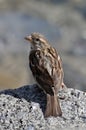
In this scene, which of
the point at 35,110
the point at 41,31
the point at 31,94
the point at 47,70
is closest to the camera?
the point at 35,110

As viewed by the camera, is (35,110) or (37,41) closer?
(35,110)

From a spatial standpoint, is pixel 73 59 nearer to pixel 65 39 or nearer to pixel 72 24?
pixel 65 39

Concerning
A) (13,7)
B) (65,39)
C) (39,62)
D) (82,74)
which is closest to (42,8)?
(13,7)

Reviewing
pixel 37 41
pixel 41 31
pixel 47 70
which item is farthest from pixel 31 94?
pixel 41 31

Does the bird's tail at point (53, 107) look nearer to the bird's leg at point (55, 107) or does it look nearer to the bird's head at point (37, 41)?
the bird's leg at point (55, 107)

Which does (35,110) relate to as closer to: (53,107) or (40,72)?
(53,107)

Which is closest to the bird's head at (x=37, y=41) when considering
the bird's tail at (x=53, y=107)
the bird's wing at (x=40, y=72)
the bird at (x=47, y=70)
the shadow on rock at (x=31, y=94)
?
the bird at (x=47, y=70)

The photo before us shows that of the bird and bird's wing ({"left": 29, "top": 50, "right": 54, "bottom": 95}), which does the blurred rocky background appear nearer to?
the bird
